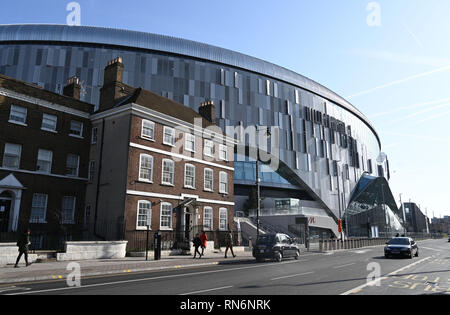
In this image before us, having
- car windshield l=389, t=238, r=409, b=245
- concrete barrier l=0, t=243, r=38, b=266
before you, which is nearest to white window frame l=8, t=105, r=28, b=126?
concrete barrier l=0, t=243, r=38, b=266

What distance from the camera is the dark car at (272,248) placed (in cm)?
2069

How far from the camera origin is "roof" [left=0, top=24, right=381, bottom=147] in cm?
5594

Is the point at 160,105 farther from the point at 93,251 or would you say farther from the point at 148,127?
the point at 93,251

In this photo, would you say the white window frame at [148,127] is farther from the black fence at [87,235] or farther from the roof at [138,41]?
the roof at [138,41]

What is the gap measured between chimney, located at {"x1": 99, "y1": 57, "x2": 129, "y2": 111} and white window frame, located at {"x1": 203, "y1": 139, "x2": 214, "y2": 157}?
845 cm

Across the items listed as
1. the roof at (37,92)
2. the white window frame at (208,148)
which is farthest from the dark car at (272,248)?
the roof at (37,92)

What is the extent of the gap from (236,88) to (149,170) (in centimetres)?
4192

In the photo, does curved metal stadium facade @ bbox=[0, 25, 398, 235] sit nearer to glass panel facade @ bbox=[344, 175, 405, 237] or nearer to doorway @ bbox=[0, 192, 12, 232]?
glass panel facade @ bbox=[344, 175, 405, 237]

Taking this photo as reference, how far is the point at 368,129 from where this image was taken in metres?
105

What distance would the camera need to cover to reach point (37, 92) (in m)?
24.6

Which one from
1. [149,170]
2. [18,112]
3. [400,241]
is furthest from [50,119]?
[400,241]

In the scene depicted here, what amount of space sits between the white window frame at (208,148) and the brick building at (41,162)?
33.3 feet

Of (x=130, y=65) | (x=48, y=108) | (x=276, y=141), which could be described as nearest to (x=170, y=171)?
(x=48, y=108)

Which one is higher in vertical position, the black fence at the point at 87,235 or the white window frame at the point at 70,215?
the white window frame at the point at 70,215
